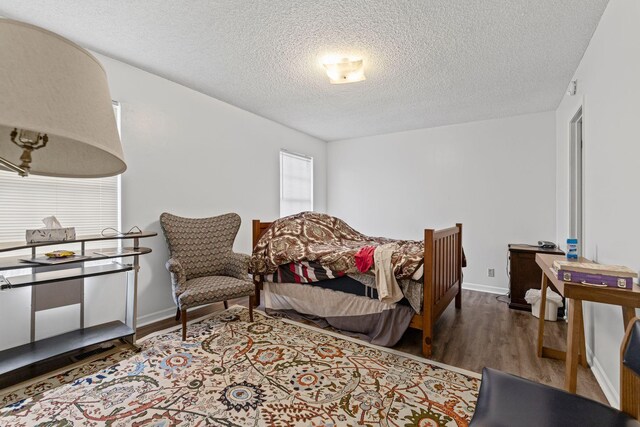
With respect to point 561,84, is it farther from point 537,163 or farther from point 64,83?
point 64,83

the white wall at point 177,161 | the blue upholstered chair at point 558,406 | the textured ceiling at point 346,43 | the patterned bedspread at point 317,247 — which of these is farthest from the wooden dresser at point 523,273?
the white wall at point 177,161

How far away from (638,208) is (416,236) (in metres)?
3.30

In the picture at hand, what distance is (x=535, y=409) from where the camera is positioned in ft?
3.46

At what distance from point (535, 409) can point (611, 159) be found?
1.71 m

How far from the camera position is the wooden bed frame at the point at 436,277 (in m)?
2.34

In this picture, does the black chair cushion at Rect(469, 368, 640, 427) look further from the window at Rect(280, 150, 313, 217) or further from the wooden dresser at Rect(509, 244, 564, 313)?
the window at Rect(280, 150, 313, 217)

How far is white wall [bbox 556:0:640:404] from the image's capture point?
1596 millimetres

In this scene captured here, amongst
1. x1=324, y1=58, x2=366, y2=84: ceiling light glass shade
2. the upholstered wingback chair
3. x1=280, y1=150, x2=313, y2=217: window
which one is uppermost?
x1=324, y1=58, x2=366, y2=84: ceiling light glass shade

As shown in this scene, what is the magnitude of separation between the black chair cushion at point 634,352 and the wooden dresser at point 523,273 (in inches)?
104

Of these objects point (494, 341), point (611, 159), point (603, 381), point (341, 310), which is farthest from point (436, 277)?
point (611, 159)

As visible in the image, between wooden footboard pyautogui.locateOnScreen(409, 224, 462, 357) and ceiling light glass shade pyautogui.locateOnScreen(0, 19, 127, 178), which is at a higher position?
ceiling light glass shade pyautogui.locateOnScreen(0, 19, 127, 178)

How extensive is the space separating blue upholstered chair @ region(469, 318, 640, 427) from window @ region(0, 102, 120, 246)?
3008 millimetres

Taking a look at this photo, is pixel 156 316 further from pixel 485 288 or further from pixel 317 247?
pixel 485 288

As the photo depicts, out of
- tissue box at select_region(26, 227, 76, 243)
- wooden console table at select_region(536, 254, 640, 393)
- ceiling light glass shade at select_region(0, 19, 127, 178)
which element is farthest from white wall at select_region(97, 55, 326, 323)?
wooden console table at select_region(536, 254, 640, 393)
